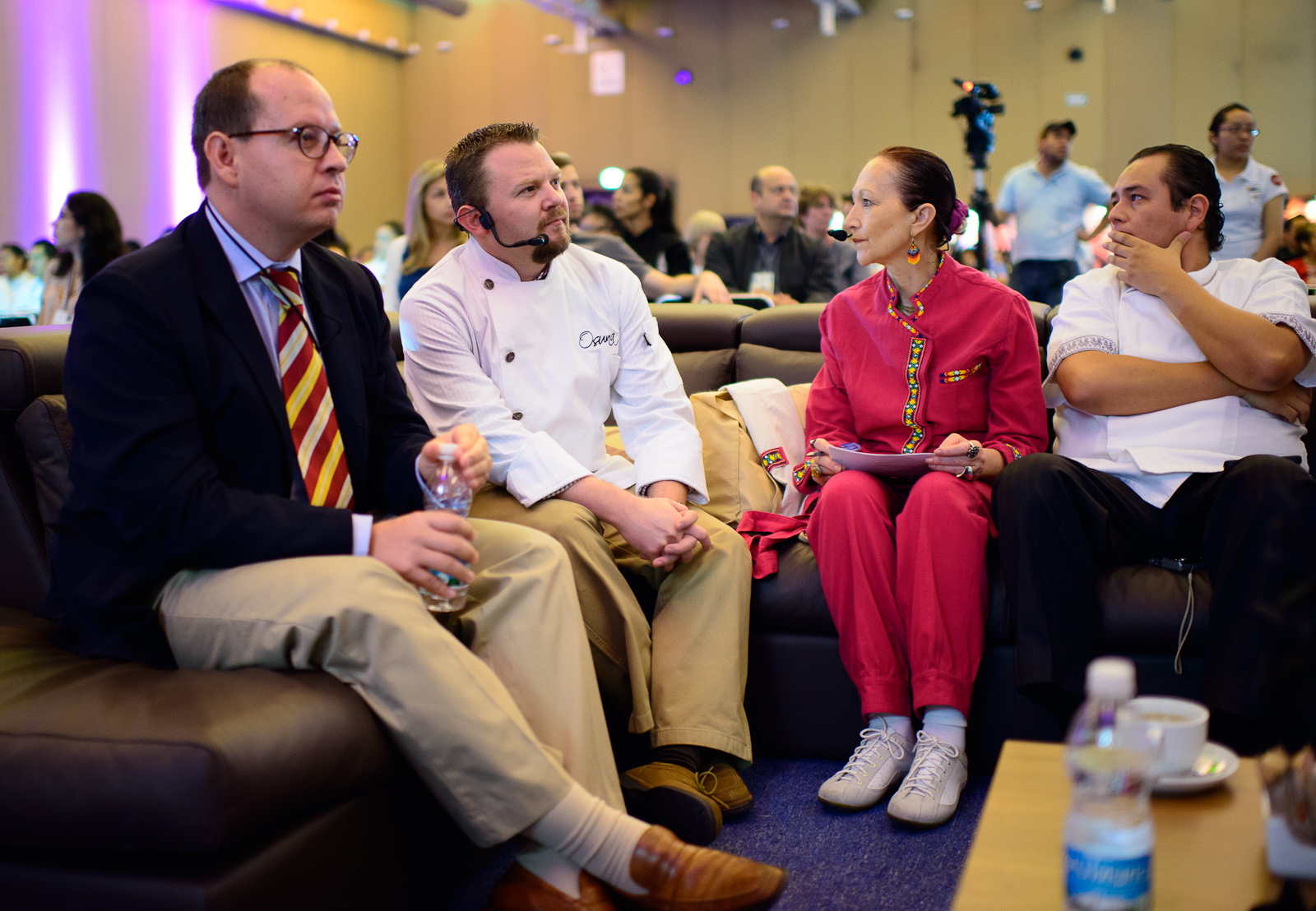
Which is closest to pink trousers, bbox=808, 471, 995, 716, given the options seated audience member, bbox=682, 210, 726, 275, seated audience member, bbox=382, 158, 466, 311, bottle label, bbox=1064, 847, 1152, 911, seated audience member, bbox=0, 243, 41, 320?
bottle label, bbox=1064, 847, 1152, 911

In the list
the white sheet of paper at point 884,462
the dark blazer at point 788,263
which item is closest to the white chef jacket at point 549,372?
the white sheet of paper at point 884,462

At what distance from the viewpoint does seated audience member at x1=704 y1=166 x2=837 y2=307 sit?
4.85m

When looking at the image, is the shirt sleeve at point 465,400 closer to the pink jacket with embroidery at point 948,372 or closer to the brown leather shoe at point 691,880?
the pink jacket with embroidery at point 948,372

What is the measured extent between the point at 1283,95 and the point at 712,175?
15.5 feet

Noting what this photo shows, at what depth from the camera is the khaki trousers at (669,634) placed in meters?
1.86

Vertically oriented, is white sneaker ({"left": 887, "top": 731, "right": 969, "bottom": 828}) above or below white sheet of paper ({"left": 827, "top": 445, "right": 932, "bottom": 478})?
below

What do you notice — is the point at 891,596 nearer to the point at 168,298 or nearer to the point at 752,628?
the point at 752,628

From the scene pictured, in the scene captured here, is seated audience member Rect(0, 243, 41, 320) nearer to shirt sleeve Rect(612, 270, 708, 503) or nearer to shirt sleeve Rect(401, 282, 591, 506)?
shirt sleeve Rect(401, 282, 591, 506)

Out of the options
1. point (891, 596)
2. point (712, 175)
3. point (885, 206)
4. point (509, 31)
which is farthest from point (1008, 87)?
point (891, 596)

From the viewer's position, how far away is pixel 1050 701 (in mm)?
1886

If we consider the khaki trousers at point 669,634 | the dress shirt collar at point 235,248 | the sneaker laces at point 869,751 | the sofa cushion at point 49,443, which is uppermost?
the dress shirt collar at point 235,248

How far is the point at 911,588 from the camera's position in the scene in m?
1.96

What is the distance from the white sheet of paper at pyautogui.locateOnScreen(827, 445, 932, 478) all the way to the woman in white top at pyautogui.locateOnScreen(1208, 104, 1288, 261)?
3.63 meters

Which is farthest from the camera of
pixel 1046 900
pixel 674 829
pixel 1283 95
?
pixel 1283 95
